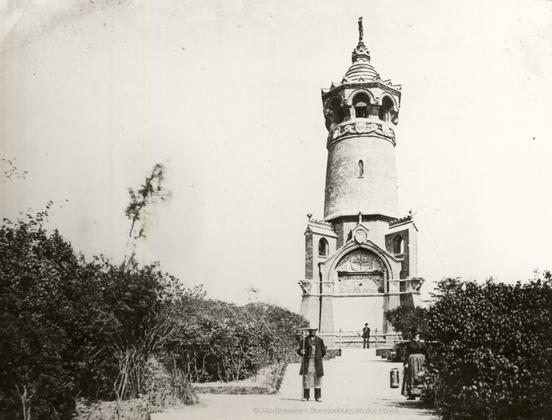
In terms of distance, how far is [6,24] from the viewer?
40.9 feet

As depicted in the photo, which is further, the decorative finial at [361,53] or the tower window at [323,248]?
the decorative finial at [361,53]

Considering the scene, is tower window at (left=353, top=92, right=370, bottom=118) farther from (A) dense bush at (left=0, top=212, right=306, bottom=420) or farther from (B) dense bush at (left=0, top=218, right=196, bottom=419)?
(B) dense bush at (left=0, top=218, right=196, bottom=419)

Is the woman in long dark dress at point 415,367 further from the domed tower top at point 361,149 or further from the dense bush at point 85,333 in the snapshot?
the domed tower top at point 361,149

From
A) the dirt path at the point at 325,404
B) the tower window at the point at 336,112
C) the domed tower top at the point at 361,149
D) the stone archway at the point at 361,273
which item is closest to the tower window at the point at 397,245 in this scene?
the domed tower top at the point at 361,149

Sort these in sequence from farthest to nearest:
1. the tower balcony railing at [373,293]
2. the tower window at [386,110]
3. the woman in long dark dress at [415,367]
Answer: the tower window at [386,110] < the tower balcony railing at [373,293] < the woman in long dark dress at [415,367]

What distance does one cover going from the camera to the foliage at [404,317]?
23520mm

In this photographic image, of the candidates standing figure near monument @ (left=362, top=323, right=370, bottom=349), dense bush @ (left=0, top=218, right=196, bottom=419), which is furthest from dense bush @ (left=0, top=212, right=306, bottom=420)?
→ standing figure near monument @ (left=362, top=323, right=370, bottom=349)

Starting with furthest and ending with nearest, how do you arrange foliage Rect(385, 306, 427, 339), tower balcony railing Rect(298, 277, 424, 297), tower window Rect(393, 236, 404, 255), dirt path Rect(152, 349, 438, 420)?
1. tower window Rect(393, 236, 404, 255)
2. tower balcony railing Rect(298, 277, 424, 297)
3. foliage Rect(385, 306, 427, 339)
4. dirt path Rect(152, 349, 438, 420)

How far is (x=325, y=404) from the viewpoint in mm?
12242

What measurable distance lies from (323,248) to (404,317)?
8.24 meters

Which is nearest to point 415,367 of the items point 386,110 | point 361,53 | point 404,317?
point 404,317

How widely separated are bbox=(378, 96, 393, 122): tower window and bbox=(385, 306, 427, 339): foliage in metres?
11.6

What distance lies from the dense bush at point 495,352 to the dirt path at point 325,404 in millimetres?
875

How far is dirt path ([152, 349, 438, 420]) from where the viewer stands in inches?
430
